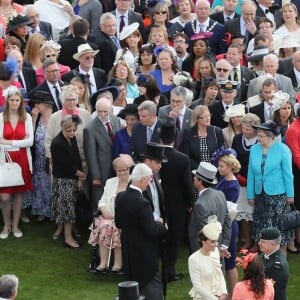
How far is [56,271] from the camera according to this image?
14250 millimetres

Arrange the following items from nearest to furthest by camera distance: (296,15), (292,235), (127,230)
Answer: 1. (127,230)
2. (292,235)
3. (296,15)

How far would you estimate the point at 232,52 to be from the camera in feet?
53.9

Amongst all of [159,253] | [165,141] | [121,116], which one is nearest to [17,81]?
[121,116]

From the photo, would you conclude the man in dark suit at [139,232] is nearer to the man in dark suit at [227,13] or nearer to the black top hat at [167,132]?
the black top hat at [167,132]

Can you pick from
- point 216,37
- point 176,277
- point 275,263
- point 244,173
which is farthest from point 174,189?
point 216,37

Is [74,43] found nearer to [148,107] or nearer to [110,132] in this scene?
[110,132]

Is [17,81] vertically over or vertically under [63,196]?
over

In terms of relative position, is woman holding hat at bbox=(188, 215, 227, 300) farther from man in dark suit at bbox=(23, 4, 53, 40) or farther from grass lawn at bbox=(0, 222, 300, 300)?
man in dark suit at bbox=(23, 4, 53, 40)

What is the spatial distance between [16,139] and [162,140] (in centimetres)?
218

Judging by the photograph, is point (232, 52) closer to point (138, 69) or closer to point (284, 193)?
point (138, 69)

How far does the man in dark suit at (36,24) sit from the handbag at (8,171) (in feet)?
10.5

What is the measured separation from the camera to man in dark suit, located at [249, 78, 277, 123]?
601 inches

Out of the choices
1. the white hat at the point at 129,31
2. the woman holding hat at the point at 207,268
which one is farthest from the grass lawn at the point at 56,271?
the white hat at the point at 129,31

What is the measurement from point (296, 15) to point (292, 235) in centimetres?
470
